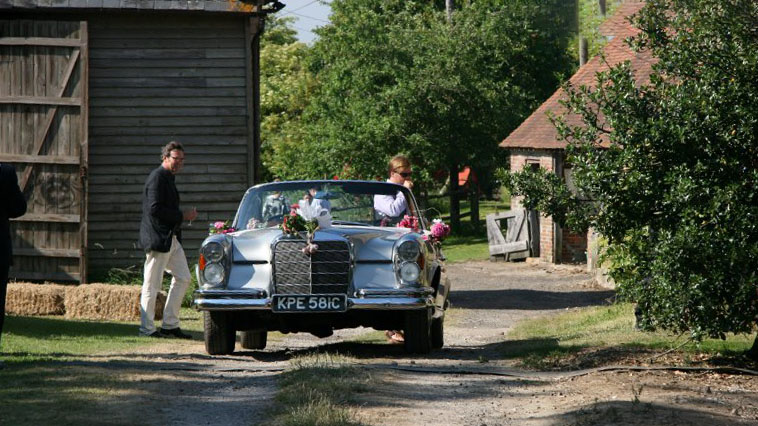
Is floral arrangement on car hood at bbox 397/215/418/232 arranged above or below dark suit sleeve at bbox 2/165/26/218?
below

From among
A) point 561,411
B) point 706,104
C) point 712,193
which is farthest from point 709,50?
point 561,411

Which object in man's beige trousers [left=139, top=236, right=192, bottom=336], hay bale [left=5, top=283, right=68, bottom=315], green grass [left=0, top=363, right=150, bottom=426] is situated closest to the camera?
green grass [left=0, top=363, right=150, bottom=426]

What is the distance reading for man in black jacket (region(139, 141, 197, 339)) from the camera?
1315cm

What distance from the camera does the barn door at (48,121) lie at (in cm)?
1780

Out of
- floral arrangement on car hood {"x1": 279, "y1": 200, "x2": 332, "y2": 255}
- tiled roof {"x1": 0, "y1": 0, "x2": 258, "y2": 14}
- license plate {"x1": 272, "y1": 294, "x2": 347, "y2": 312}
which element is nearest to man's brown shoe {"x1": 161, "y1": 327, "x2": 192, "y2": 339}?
floral arrangement on car hood {"x1": 279, "y1": 200, "x2": 332, "y2": 255}

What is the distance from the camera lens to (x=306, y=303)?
35.6ft

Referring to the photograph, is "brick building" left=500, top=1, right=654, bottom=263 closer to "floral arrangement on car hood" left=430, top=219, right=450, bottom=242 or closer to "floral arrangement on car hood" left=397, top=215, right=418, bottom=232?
"floral arrangement on car hood" left=430, top=219, right=450, bottom=242

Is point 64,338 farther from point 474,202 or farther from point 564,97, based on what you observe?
point 474,202

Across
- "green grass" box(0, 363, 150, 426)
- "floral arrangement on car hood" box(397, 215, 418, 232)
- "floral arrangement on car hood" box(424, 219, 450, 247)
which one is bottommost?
"green grass" box(0, 363, 150, 426)

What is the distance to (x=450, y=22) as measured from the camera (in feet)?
131

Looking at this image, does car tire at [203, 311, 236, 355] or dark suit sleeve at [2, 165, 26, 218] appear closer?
dark suit sleeve at [2, 165, 26, 218]

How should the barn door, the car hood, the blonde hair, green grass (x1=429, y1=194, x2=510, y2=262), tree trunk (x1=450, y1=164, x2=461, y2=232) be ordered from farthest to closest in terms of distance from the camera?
tree trunk (x1=450, y1=164, x2=461, y2=232) < green grass (x1=429, y1=194, x2=510, y2=262) < the barn door < the blonde hair < the car hood

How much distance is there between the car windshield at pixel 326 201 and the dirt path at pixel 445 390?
4.29 feet

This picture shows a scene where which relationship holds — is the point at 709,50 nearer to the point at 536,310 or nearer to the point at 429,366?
the point at 429,366
